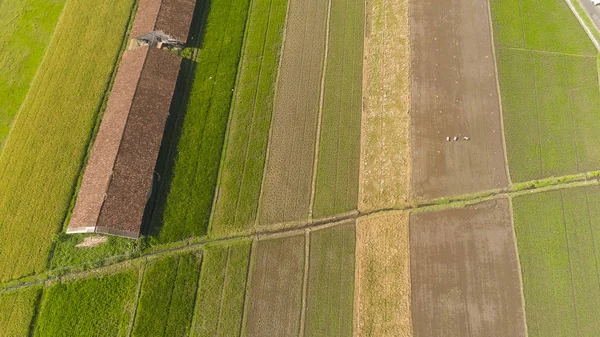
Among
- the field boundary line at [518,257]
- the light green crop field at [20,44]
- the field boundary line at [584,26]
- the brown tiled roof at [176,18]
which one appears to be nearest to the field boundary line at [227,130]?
the brown tiled roof at [176,18]

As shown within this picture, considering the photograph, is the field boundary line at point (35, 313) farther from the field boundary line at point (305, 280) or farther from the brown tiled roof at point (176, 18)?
the brown tiled roof at point (176, 18)

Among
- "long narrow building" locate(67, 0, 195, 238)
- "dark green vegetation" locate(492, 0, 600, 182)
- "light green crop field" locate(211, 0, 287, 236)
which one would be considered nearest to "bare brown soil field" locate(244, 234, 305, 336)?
"light green crop field" locate(211, 0, 287, 236)

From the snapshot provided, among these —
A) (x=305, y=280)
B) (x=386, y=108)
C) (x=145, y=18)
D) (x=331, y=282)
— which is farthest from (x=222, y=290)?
(x=145, y=18)

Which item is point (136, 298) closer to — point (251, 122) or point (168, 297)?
point (168, 297)

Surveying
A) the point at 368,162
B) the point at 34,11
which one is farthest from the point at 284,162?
the point at 34,11

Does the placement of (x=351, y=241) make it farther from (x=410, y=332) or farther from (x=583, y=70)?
(x=583, y=70)

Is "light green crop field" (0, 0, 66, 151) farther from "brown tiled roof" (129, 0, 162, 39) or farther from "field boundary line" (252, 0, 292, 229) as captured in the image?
"field boundary line" (252, 0, 292, 229)

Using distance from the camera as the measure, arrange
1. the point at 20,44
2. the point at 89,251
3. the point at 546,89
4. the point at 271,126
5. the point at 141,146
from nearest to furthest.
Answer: the point at 89,251 < the point at 141,146 < the point at 546,89 < the point at 271,126 < the point at 20,44
